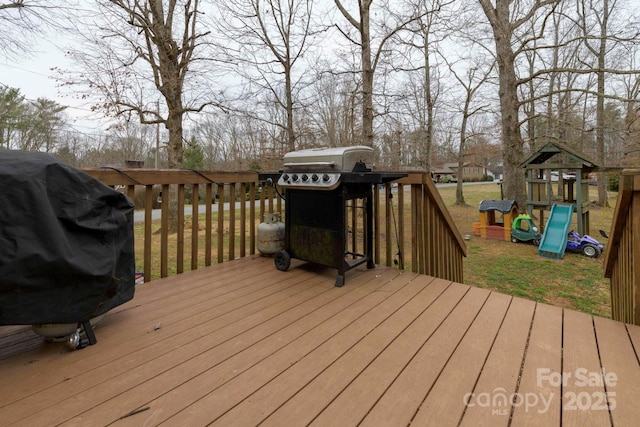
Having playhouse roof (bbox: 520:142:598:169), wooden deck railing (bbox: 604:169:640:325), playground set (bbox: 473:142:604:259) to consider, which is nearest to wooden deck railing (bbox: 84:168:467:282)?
wooden deck railing (bbox: 604:169:640:325)

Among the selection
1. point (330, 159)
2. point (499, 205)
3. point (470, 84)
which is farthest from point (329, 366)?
point (470, 84)

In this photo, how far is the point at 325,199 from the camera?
8.42 ft

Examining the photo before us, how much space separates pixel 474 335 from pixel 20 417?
2005 mm

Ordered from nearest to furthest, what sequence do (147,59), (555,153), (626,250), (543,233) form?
(626,250) → (543,233) → (555,153) → (147,59)

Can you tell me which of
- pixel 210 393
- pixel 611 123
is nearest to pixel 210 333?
pixel 210 393

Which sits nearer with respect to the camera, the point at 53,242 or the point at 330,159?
the point at 53,242

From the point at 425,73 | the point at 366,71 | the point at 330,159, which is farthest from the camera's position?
the point at 425,73

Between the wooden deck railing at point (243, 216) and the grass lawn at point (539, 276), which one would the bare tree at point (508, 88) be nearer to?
the grass lawn at point (539, 276)

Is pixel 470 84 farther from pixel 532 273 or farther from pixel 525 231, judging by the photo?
pixel 532 273

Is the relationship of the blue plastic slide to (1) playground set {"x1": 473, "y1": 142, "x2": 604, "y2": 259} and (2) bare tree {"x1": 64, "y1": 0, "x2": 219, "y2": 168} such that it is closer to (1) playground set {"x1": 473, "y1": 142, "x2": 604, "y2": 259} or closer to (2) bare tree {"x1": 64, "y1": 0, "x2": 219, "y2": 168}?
(1) playground set {"x1": 473, "y1": 142, "x2": 604, "y2": 259}

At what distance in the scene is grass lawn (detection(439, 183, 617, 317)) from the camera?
375 centimetres

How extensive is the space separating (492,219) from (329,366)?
759cm

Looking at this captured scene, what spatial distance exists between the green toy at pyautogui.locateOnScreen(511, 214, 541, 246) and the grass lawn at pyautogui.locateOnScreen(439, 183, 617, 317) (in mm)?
141

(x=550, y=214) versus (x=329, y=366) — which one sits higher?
(x=550, y=214)
